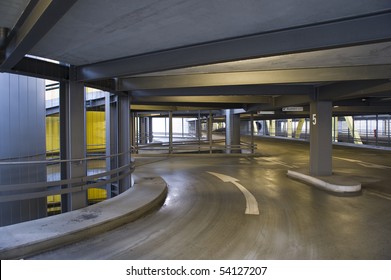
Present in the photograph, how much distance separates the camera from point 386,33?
419 cm

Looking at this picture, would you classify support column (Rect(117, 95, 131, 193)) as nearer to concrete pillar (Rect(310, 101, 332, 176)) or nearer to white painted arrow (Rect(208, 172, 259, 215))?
white painted arrow (Rect(208, 172, 259, 215))

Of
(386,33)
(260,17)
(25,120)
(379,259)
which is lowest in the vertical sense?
(379,259)

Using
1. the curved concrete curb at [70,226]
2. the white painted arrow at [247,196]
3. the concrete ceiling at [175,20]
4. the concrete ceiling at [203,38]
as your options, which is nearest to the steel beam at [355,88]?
the concrete ceiling at [203,38]

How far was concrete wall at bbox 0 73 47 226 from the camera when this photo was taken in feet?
29.7

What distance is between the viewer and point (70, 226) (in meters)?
5.36

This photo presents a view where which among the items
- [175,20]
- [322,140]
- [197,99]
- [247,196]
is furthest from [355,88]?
[197,99]

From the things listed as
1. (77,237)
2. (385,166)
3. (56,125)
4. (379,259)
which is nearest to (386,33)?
(379,259)

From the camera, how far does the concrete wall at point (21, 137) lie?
9062 millimetres

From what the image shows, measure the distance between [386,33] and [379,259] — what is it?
333cm

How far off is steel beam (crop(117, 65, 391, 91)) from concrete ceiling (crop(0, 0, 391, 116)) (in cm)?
3

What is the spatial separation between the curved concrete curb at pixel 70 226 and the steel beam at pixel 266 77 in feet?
12.1

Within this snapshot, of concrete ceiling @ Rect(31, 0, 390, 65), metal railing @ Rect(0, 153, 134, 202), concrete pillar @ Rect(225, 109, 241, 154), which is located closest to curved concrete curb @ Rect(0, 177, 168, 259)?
metal railing @ Rect(0, 153, 134, 202)
